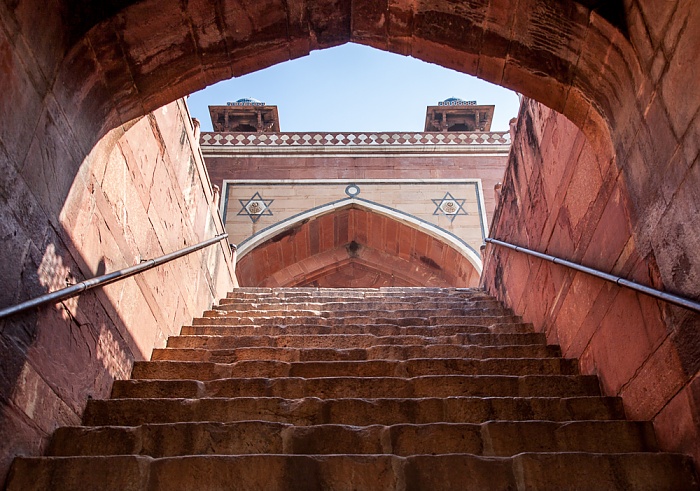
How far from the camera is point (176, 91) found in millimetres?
3264

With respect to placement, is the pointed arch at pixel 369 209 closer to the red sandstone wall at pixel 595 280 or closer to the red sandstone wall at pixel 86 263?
the red sandstone wall at pixel 595 280

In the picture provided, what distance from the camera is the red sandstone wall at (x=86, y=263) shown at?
2.30m

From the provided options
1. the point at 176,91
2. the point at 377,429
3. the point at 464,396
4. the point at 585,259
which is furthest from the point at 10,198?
the point at 585,259

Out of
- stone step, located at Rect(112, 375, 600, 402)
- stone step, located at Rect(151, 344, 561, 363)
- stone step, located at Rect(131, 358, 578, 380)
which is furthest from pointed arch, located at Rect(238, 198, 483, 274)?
stone step, located at Rect(112, 375, 600, 402)

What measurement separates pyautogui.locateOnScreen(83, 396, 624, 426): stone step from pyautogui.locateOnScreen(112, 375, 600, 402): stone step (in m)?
0.22

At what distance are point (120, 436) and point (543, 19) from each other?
2.41 m

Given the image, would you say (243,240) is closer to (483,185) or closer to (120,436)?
(483,185)

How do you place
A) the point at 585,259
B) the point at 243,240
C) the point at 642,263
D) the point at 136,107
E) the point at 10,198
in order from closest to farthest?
the point at 10,198, the point at 642,263, the point at 136,107, the point at 585,259, the point at 243,240

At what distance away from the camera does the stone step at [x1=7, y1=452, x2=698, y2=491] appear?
209 cm

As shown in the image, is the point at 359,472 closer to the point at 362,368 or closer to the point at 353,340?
the point at 362,368

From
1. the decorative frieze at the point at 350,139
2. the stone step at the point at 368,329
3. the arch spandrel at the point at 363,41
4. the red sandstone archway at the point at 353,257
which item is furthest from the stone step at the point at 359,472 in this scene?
the decorative frieze at the point at 350,139

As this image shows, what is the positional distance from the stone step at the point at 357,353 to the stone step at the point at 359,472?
1404 millimetres

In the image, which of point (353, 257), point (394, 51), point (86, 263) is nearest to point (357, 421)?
point (86, 263)

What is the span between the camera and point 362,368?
10.9ft
